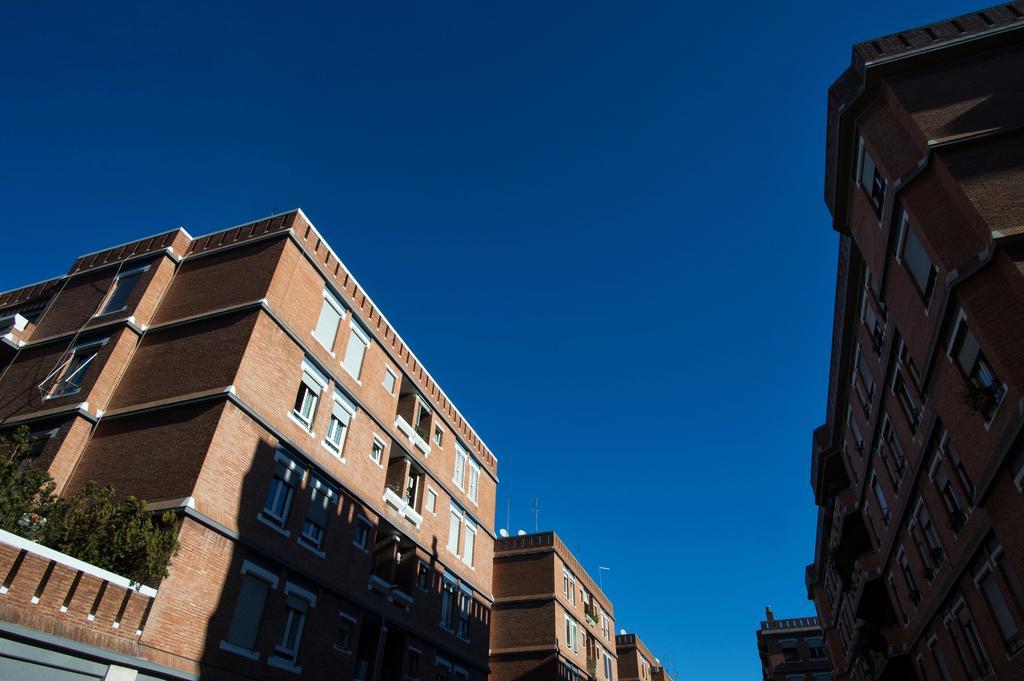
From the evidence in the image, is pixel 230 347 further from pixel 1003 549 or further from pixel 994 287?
pixel 1003 549

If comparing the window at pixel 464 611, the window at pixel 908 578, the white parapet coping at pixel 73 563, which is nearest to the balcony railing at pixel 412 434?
the window at pixel 464 611

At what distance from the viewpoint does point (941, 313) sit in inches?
643

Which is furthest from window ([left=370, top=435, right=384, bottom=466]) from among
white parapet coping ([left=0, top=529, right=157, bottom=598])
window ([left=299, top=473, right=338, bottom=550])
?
white parapet coping ([left=0, top=529, right=157, bottom=598])

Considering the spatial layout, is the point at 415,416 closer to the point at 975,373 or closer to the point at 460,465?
the point at 460,465

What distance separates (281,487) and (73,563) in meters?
7.09

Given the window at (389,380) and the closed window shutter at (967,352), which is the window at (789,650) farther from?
the closed window shutter at (967,352)

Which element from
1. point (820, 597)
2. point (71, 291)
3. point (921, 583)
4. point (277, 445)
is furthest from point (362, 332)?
point (820, 597)

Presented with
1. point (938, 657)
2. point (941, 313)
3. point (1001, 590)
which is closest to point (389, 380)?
point (941, 313)

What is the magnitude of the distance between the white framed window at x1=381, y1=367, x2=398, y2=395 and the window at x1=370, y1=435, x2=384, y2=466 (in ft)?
8.41

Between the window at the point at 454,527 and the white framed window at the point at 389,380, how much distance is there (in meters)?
7.32

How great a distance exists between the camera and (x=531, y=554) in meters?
43.2

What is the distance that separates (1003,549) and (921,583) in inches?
323

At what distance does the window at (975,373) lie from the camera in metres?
15.1

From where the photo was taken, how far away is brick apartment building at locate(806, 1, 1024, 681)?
15.1 m
